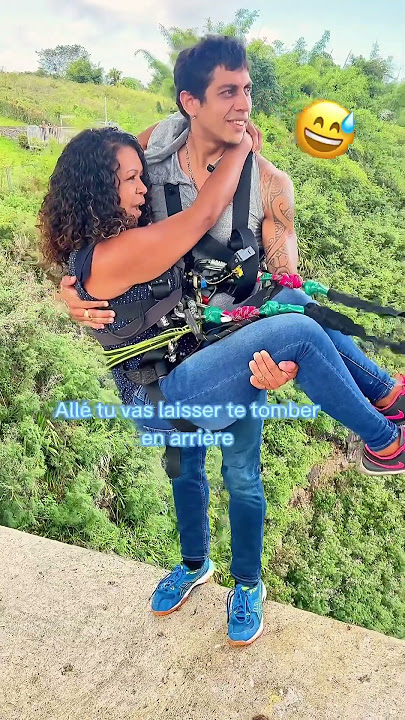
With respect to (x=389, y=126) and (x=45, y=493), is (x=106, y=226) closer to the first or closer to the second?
(x=45, y=493)

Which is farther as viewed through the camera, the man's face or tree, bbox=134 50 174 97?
tree, bbox=134 50 174 97

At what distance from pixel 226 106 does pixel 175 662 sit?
5.05ft

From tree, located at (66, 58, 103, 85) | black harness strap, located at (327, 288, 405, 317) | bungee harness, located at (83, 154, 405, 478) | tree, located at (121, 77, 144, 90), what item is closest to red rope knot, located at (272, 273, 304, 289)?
bungee harness, located at (83, 154, 405, 478)

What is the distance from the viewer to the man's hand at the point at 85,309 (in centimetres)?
144

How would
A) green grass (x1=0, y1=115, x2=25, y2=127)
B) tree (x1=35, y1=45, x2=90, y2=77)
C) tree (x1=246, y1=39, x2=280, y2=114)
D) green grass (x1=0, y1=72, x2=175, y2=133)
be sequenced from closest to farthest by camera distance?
green grass (x1=0, y1=72, x2=175, y2=133) < tree (x1=246, y1=39, x2=280, y2=114) < tree (x1=35, y1=45, x2=90, y2=77) < green grass (x1=0, y1=115, x2=25, y2=127)

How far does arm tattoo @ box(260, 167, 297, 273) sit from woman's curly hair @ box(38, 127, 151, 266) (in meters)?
0.32

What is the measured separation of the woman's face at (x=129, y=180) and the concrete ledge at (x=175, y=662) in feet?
4.16

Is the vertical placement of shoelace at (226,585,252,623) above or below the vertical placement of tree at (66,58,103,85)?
below

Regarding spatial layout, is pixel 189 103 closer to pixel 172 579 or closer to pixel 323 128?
pixel 323 128

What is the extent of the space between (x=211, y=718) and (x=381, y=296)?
392cm

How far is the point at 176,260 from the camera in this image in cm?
137

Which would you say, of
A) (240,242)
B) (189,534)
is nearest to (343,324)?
(240,242)

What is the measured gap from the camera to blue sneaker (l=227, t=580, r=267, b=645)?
1.73 meters

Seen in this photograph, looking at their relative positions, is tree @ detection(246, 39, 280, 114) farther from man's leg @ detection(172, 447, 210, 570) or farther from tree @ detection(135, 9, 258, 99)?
man's leg @ detection(172, 447, 210, 570)
